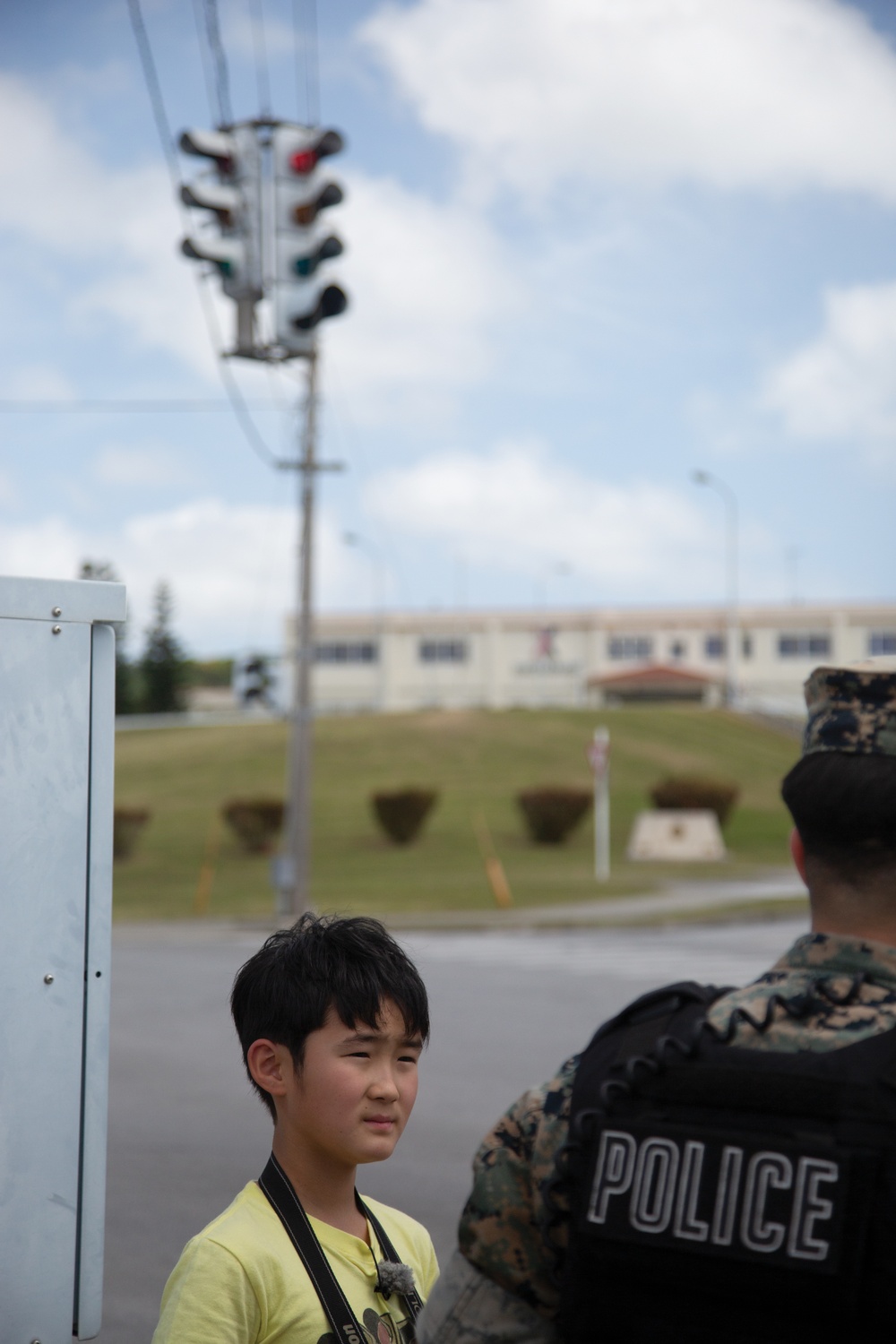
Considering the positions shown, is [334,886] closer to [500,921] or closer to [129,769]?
[500,921]

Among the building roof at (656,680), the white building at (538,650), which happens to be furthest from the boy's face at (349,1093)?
the white building at (538,650)

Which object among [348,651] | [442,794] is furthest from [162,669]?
[442,794]

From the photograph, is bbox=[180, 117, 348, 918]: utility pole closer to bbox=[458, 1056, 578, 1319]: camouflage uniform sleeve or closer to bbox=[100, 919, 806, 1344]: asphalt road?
bbox=[100, 919, 806, 1344]: asphalt road

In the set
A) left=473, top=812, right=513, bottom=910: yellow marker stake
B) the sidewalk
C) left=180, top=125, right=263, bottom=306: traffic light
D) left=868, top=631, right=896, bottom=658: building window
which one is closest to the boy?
left=180, top=125, right=263, bottom=306: traffic light

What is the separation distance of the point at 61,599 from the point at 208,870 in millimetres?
29471

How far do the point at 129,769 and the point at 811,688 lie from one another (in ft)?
162

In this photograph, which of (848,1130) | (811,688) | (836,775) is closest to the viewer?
(848,1130)

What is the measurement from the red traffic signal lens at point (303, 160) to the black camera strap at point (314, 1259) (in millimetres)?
8337

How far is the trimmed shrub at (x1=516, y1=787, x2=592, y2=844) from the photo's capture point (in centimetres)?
3500

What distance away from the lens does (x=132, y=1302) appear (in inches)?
213

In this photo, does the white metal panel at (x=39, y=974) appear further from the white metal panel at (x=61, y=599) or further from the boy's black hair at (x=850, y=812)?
the boy's black hair at (x=850, y=812)

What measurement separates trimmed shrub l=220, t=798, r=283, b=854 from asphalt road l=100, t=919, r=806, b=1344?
13434 mm

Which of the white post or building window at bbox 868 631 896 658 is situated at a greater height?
building window at bbox 868 631 896 658

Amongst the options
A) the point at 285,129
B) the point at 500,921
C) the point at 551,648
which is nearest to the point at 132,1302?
the point at 285,129
